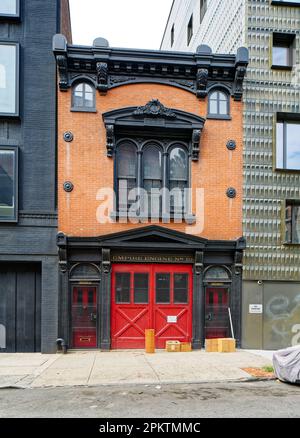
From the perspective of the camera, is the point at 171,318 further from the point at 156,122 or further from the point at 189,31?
Result: the point at 189,31

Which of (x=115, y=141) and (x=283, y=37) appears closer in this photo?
(x=115, y=141)

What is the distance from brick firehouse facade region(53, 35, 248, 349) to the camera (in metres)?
13.9

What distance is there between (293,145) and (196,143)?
390cm

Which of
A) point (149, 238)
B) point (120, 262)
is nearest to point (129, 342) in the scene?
point (120, 262)

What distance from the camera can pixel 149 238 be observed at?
13.9m

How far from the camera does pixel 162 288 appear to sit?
46.6 feet

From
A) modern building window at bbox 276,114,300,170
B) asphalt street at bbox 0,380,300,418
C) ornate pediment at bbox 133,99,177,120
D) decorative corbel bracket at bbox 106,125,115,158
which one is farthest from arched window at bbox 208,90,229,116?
asphalt street at bbox 0,380,300,418

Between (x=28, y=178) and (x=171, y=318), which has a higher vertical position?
(x=28, y=178)

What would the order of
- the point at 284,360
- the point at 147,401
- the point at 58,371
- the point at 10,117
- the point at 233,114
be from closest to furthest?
the point at 147,401
the point at 284,360
the point at 58,371
the point at 10,117
the point at 233,114

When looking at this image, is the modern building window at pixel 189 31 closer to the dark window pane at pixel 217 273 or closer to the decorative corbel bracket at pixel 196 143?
the decorative corbel bracket at pixel 196 143

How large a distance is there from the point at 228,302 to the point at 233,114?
6.90 meters

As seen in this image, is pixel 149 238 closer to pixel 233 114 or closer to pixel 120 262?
pixel 120 262

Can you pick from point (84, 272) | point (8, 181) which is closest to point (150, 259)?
point (84, 272)

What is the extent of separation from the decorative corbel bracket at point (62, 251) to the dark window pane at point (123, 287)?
187cm
